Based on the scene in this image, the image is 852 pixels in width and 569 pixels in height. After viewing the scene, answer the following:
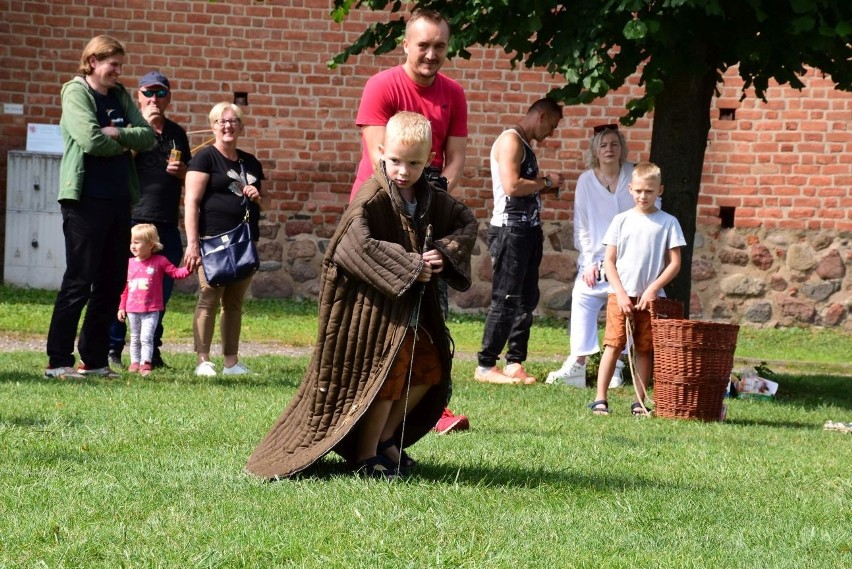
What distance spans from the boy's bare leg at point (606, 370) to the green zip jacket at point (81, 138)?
3255 mm

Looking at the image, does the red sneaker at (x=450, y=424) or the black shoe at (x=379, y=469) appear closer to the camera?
the black shoe at (x=379, y=469)

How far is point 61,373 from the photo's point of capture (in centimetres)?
846

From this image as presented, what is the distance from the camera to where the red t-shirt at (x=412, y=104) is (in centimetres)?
645

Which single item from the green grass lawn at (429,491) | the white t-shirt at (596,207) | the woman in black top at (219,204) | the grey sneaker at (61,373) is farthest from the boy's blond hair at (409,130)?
the white t-shirt at (596,207)

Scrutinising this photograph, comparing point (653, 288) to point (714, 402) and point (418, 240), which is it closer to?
point (714, 402)

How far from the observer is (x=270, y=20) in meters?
15.3

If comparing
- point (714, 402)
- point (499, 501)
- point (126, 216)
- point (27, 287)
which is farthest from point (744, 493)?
point (27, 287)

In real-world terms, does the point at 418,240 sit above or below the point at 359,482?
above

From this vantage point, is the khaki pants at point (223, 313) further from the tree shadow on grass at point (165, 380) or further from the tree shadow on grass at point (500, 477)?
the tree shadow on grass at point (500, 477)

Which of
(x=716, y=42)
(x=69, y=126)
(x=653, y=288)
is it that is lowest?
(x=653, y=288)

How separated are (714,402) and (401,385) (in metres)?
3.47

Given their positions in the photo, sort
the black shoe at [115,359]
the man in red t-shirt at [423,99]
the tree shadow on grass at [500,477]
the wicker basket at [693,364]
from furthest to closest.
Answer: the black shoe at [115,359], the wicker basket at [693,364], the man in red t-shirt at [423,99], the tree shadow on grass at [500,477]

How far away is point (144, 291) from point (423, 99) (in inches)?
144

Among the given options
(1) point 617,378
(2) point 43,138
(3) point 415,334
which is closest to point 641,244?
(1) point 617,378
